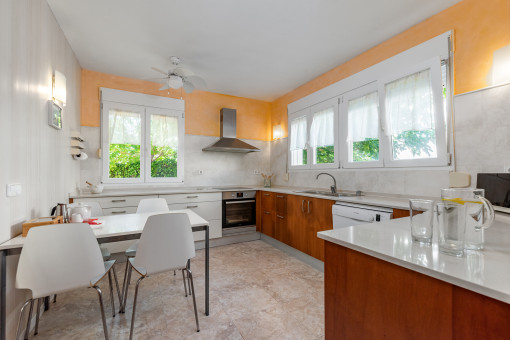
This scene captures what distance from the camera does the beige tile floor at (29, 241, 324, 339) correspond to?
5.52ft

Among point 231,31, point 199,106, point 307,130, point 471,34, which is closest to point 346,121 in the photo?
point 307,130

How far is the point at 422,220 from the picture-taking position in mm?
879

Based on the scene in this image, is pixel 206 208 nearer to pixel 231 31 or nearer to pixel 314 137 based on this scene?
pixel 314 137

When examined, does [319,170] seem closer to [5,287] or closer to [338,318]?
[338,318]

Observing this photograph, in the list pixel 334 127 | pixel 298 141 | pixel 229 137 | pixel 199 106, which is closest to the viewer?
pixel 334 127

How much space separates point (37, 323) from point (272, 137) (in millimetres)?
4248

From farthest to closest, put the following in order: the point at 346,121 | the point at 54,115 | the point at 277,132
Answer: the point at 277,132 → the point at 346,121 → the point at 54,115

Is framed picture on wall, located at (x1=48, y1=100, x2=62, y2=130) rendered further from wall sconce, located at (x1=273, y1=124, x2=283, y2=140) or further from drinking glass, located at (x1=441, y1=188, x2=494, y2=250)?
wall sconce, located at (x1=273, y1=124, x2=283, y2=140)

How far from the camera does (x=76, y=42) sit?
273 centimetres

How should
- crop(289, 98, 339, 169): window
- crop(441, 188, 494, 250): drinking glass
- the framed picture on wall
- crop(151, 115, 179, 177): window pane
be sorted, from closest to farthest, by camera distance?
crop(441, 188, 494, 250): drinking glass < the framed picture on wall < crop(289, 98, 339, 169): window < crop(151, 115, 179, 177): window pane

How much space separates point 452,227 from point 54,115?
3.05m

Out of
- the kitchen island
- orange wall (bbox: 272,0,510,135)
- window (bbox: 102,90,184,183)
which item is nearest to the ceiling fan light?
window (bbox: 102,90,184,183)

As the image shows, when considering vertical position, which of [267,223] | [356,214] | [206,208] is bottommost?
[267,223]

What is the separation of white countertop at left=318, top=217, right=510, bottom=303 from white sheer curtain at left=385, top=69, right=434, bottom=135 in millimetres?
1457
